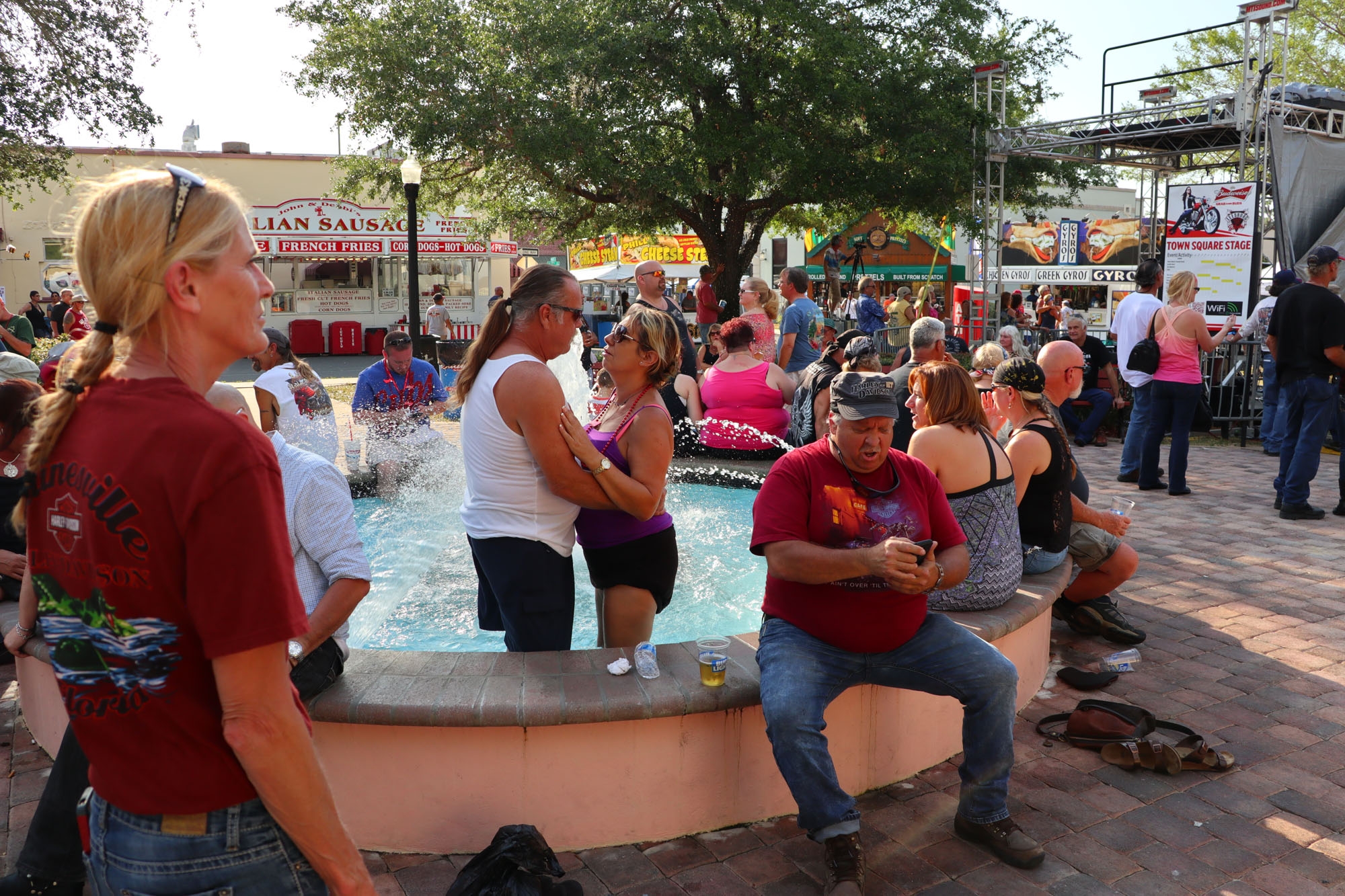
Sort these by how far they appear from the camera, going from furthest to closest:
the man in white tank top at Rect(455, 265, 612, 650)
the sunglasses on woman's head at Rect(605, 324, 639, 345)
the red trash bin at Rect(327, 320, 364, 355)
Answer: the red trash bin at Rect(327, 320, 364, 355), the sunglasses on woman's head at Rect(605, 324, 639, 345), the man in white tank top at Rect(455, 265, 612, 650)

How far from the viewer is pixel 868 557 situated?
2812 mm

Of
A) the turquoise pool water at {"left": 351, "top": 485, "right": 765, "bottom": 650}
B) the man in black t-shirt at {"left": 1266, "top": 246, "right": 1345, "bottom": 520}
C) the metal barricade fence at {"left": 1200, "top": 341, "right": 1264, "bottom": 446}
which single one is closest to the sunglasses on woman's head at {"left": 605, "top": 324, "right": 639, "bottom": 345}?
the turquoise pool water at {"left": 351, "top": 485, "right": 765, "bottom": 650}

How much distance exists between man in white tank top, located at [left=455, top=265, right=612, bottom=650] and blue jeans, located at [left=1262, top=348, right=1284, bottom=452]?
29.9 feet

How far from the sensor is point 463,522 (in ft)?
10.4

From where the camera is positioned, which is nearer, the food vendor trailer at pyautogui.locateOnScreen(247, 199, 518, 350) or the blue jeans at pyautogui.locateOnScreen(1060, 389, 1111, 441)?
the blue jeans at pyautogui.locateOnScreen(1060, 389, 1111, 441)

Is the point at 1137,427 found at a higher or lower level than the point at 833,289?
lower

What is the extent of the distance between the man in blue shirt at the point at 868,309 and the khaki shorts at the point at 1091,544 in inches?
457

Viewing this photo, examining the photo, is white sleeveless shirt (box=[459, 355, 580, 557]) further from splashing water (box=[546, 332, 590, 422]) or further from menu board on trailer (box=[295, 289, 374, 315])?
menu board on trailer (box=[295, 289, 374, 315])

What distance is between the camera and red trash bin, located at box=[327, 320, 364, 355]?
2523cm

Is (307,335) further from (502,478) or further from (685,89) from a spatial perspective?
(502,478)

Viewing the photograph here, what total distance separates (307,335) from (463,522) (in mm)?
23565

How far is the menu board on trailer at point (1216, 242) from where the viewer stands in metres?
11.4

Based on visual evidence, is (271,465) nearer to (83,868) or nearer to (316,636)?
(316,636)

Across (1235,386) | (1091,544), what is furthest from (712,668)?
(1235,386)
